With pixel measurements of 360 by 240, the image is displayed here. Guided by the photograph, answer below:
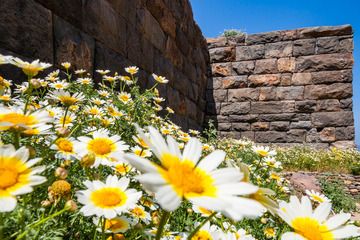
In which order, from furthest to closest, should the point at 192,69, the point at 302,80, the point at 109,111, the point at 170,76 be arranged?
the point at 302,80, the point at 192,69, the point at 170,76, the point at 109,111

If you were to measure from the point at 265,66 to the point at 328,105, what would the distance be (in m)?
1.52

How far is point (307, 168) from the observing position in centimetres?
518

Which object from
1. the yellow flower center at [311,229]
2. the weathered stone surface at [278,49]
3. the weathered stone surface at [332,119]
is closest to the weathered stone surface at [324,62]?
the weathered stone surface at [278,49]

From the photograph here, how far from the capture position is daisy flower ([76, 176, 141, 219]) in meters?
0.55

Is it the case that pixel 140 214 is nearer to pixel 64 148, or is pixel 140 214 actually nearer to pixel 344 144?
pixel 64 148

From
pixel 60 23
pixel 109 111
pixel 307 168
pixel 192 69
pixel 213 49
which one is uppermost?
pixel 213 49

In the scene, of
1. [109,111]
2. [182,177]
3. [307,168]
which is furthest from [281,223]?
[307,168]

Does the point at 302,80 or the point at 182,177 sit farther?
the point at 302,80

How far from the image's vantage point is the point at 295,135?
21.4ft

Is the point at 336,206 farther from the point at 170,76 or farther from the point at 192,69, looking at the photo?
the point at 192,69

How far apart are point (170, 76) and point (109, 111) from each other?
3.54 m

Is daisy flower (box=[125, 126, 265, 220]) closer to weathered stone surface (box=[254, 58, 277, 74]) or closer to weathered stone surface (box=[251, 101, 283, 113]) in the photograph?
weathered stone surface (box=[251, 101, 283, 113])

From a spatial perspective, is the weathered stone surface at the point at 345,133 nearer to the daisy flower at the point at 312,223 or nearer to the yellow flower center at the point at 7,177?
the daisy flower at the point at 312,223

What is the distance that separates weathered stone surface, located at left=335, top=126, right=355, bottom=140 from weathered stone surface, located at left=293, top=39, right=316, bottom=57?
5.51ft
